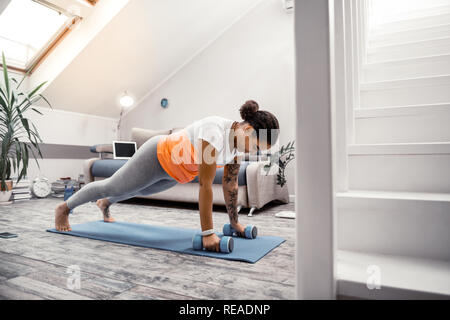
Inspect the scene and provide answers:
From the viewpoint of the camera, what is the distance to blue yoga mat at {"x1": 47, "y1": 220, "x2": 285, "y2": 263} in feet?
4.38

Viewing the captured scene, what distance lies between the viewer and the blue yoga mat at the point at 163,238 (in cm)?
133

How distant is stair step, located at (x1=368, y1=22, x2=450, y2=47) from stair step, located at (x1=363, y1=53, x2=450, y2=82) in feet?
2.25

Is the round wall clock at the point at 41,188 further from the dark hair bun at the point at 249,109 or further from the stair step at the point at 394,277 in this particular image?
the stair step at the point at 394,277

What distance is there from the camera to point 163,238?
164 centimetres

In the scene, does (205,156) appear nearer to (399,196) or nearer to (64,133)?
(399,196)

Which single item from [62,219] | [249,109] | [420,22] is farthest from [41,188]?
[420,22]

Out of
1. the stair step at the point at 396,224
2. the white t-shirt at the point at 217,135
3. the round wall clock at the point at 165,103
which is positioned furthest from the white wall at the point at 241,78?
the stair step at the point at 396,224

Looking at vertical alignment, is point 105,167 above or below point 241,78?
below

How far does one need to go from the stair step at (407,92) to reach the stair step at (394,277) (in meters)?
0.86

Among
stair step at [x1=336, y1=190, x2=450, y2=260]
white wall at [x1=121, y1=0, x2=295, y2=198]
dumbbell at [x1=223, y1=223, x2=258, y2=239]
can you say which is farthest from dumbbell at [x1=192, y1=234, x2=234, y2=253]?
white wall at [x1=121, y1=0, x2=295, y2=198]

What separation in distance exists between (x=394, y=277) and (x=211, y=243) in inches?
32.0

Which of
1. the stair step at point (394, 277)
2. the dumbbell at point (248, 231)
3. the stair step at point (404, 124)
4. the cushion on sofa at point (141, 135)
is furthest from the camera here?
the cushion on sofa at point (141, 135)
